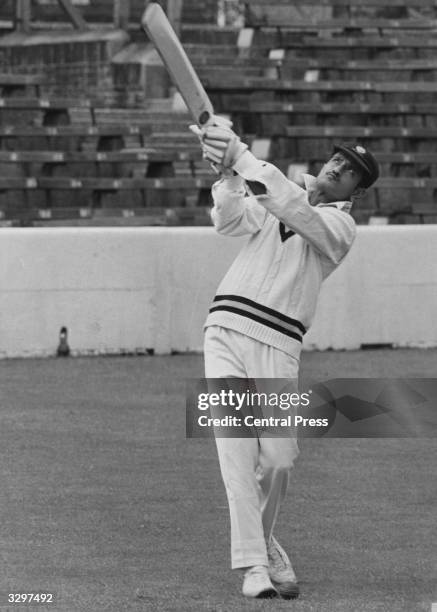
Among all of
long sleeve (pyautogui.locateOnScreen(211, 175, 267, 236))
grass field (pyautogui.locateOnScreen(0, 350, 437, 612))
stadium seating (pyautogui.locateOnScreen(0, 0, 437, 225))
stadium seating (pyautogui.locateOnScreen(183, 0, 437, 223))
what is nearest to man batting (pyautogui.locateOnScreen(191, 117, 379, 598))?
long sleeve (pyautogui.locateOnScreen(211, 175, 267, 236))

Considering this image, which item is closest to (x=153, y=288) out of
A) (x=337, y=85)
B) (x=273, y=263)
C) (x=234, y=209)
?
(x=273, y=263)

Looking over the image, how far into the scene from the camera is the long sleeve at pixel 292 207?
571cm

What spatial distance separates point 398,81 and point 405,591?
16.3m

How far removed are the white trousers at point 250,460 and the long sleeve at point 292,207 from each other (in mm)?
471

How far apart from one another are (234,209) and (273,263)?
286 mm

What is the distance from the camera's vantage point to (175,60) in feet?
18.2

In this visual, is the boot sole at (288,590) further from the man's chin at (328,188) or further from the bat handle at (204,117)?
the bat handle at (204,117)

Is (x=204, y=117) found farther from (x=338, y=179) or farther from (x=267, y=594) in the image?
(x=267, y=594)

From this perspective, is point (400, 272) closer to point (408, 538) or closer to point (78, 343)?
point (78, 343)

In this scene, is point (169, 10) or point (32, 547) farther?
point (169, 10)

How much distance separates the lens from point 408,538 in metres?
7.07

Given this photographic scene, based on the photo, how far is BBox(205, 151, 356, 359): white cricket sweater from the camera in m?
5.87

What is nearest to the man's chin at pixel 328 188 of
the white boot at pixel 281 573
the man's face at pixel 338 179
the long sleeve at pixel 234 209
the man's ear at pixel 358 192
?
the man's face at pixel 338 179

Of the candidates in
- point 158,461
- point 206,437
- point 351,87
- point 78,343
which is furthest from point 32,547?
point 351,87
